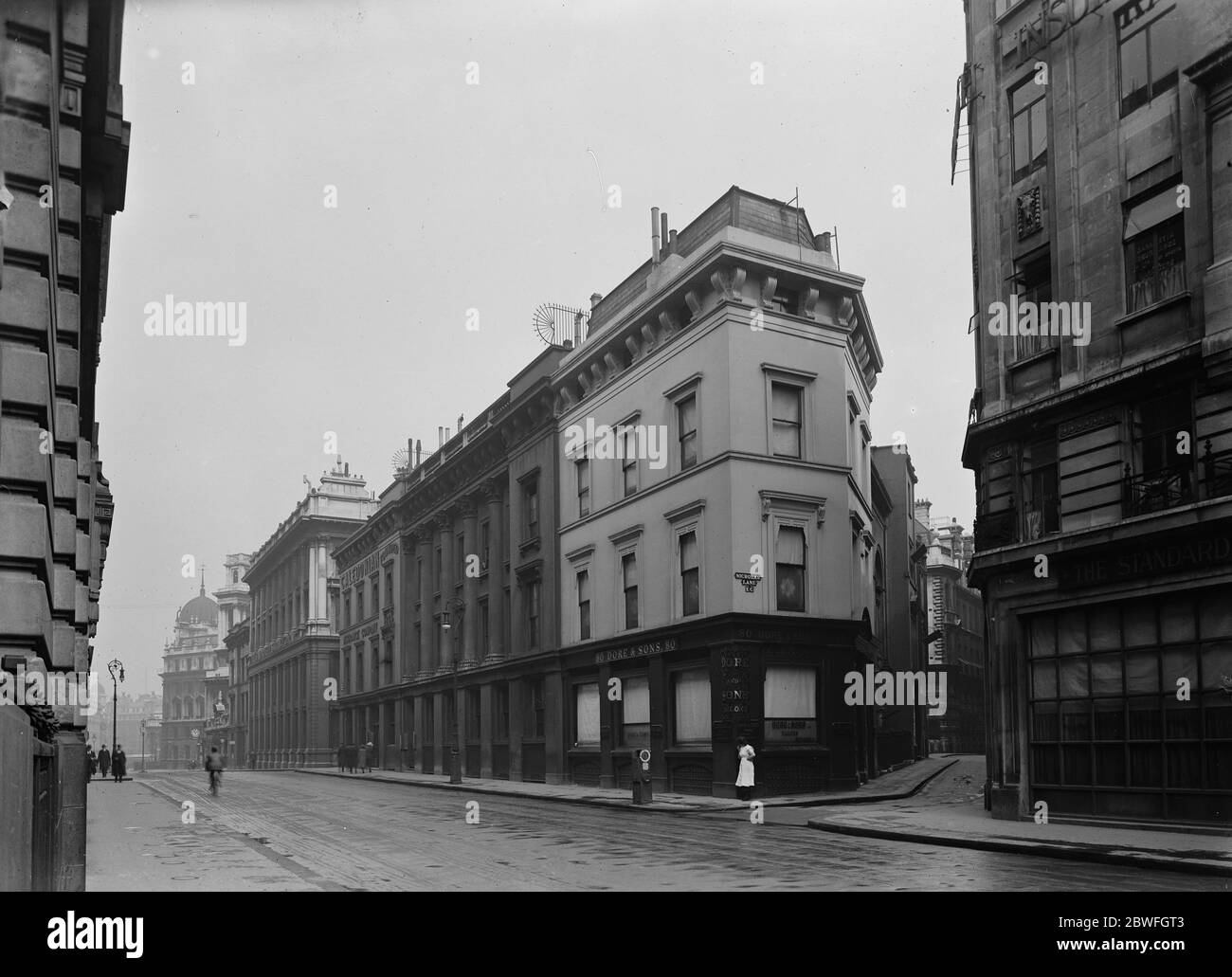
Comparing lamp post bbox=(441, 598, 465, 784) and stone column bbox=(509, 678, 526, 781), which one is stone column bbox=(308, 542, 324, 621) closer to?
lamp post bbox=(441, 598, 465, 784)

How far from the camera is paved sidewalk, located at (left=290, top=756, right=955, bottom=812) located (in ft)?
92.5

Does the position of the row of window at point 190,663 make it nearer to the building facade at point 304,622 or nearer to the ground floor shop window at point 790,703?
the building facade at point 304,622

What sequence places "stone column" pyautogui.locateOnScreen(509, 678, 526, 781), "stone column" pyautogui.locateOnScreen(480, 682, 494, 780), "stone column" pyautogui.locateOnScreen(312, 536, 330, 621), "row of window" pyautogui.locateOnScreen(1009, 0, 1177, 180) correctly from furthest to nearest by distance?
"stone column" pyautogui.locateOnScreen(312, 536, 330, 621)
"stone column" pyautogui.locateOnScreen(480, 682, 494, 780)
"stone column" pyautogui.locateOnScreen(509, 678, 526, 781)
"row of window" pyautogui.locateOnScreen(1009, 0, 1177, 180)

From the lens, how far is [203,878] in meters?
15.0

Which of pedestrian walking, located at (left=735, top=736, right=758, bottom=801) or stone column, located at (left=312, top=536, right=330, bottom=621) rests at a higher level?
stone column, located at (left=312, top=536, right=330, bottom=621)

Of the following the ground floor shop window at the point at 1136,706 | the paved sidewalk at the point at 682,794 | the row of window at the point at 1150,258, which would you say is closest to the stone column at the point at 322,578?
the paved sidewalk at the point at 682,794

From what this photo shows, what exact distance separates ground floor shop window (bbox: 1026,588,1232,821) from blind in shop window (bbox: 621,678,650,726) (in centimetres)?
1459

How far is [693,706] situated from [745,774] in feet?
13.8

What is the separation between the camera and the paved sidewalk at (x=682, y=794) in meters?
28.2

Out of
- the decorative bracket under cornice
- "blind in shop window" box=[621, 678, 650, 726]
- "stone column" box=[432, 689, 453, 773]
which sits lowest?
"stone column" box=[432, 689, 453, 773]

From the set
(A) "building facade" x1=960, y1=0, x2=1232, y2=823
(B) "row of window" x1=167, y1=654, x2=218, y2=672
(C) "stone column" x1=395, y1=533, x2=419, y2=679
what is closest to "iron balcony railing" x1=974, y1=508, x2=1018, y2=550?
(A) "building facade" x1=960, y1=0, x2=1232, y2=823

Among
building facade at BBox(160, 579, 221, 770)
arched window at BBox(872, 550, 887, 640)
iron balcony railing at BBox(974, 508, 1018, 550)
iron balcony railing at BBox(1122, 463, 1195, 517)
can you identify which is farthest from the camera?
building facade at BBox(160, 579, 221, 770)
